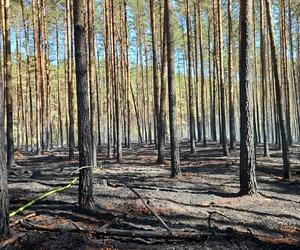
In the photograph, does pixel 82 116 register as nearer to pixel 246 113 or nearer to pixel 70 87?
pixel 246 113

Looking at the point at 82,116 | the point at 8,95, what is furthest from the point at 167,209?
the point at 8,95

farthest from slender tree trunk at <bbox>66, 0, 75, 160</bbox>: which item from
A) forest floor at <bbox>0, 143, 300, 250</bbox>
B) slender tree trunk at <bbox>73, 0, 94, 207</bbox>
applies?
slender tree trunk at <bbox>73, 0, 94, 207</bbox>

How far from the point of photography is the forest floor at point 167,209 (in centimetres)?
502

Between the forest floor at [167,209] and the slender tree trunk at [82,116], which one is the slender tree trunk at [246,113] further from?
the slender tree trunk at [82,116]

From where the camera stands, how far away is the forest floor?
16.5 ft

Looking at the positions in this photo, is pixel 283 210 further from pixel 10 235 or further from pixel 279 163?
pixel 279 163

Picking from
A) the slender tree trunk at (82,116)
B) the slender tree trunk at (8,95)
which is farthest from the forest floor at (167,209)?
the slender tree trunk at (8,95)

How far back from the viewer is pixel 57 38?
92.6ft

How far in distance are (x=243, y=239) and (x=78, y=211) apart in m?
3.31

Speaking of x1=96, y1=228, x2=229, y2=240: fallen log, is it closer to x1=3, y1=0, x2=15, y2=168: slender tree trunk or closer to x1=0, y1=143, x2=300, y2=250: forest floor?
x1=0, y1=143, x2=300, y2=250: forest floor

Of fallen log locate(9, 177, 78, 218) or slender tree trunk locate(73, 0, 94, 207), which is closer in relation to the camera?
fallen log locate(9, 177, 78, 218)

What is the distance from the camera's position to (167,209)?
7426mm

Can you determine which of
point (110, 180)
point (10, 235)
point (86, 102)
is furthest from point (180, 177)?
point (10, 235)

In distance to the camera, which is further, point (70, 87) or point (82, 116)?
point (70, 87)
